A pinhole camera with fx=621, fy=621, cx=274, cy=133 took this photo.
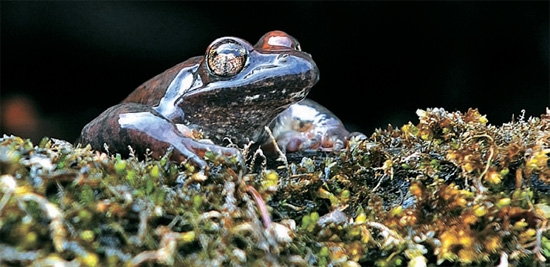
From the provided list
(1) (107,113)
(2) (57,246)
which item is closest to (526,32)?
(1) (107,113)

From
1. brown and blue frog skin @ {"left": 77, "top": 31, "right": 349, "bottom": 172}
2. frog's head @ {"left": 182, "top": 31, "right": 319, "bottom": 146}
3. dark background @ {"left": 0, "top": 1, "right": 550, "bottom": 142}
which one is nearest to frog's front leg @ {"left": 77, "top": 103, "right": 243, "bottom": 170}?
brown and blue frog skin @ {"left": 77, "top": 31, "right": 349, "bottom": 172}

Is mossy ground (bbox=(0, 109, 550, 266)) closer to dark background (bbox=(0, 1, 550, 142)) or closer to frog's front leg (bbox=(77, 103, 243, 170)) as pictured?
frog's front leg (bbox=(77, 103, 243, 170))

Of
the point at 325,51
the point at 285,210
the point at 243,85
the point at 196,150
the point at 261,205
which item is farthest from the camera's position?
the point at 325,51

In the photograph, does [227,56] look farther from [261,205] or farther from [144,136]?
[261,205]

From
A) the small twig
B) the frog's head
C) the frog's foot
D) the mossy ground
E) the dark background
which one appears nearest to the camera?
the mossy ground

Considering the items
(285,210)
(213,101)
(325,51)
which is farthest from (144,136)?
(325,51)

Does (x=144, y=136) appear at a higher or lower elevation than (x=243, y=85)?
lower

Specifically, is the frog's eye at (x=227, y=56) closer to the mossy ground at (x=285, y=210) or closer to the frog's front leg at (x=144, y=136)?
the frog's front leg at (x=144, y=136)

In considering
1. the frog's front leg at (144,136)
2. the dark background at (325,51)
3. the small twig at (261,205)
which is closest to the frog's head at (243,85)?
the frog's front leg at (144,136)
